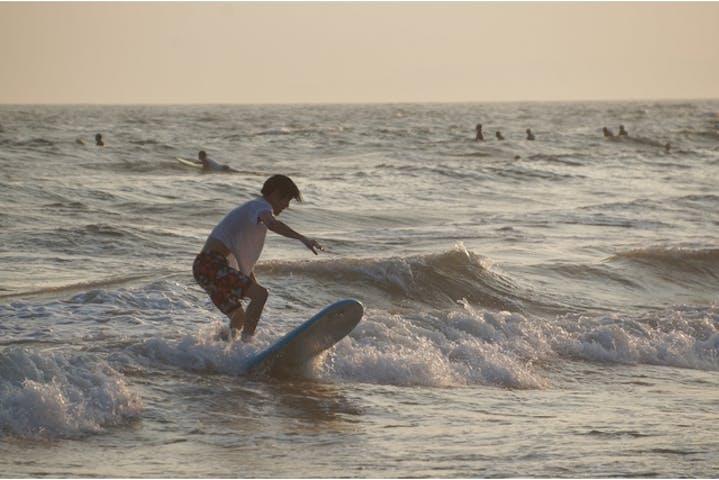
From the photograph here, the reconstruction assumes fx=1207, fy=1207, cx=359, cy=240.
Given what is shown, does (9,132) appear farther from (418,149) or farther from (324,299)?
(324,299)

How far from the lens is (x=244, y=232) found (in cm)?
860

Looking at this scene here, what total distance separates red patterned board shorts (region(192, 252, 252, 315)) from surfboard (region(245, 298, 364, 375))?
575 millimetres

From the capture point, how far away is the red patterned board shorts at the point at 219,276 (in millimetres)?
8586

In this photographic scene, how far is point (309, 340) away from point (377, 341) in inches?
55.9

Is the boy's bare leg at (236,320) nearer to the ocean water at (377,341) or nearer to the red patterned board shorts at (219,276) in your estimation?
the ocean water at (377,341)

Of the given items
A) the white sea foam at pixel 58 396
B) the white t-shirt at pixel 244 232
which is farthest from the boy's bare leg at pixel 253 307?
the white sea foam at pixel 58 396

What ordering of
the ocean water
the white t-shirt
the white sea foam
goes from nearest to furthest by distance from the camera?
the ocean water, the white sea foam, the white t-shirt

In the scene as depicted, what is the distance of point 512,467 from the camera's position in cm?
666

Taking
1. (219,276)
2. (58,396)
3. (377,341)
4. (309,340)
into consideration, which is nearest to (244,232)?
(219,276)

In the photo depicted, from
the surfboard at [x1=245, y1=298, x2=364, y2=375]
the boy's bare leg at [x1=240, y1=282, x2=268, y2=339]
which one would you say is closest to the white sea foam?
the boy's bare leg at [x1=240, y1=282, x2=268, y2=339]

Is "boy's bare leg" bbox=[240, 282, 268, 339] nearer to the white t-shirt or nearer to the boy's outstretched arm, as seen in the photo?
the white t-shirt

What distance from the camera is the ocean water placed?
23.2ft

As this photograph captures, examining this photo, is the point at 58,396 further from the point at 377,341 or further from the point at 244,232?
the point at 377,341

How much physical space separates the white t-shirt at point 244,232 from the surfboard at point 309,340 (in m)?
0.65
